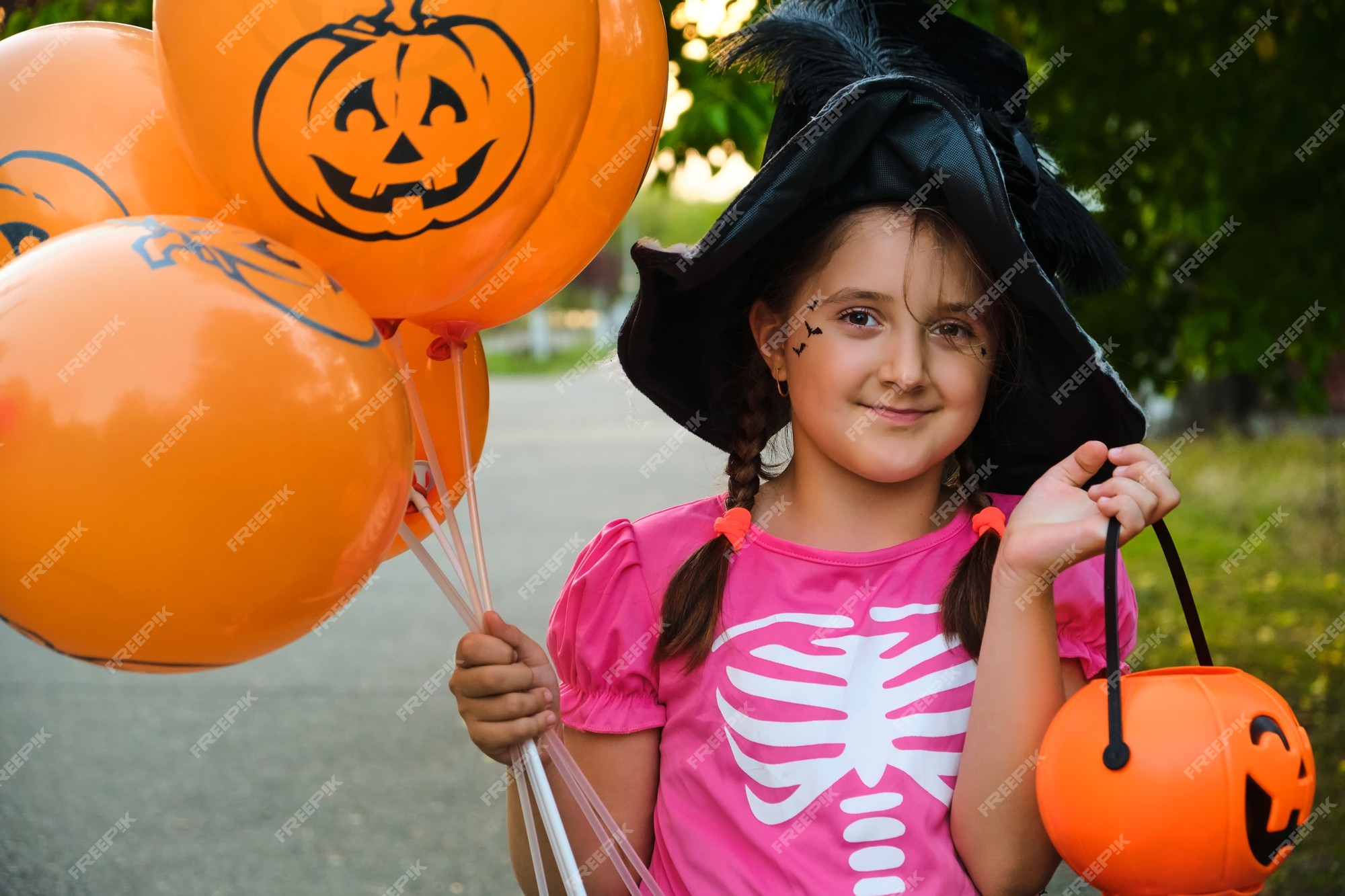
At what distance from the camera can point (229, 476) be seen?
1.28 metres

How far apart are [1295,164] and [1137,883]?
3946 mm

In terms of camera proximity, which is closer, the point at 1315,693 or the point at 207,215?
the point at 207,215

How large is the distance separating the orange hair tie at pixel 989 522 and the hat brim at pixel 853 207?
0.18 metres

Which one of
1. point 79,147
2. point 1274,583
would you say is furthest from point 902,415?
point 1274,583

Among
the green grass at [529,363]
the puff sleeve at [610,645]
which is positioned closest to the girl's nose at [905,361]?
the puff sleeve at [610,645]

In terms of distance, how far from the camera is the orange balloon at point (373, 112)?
141 cm

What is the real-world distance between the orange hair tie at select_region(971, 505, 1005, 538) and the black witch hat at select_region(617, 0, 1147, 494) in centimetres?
18

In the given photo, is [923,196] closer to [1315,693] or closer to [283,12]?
[283,12]

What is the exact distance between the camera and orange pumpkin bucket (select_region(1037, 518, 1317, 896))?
152cm

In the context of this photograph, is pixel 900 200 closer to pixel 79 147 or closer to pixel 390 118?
pixel 390 118

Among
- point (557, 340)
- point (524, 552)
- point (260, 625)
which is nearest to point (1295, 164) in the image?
point (260, 625)

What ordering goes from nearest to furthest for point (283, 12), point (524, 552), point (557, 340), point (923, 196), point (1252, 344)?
point (283, 12)
point (923, 196)
point (1252, 344)
point (524, 552)
point (557, 340)

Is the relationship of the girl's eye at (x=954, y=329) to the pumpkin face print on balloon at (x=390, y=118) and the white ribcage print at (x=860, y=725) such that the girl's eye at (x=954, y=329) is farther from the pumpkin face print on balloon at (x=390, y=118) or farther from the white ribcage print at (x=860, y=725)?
the pumpkin face print on balloon at (x=390, y=118)

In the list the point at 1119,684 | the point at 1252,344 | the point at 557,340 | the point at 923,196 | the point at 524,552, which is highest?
the point at 923,196
